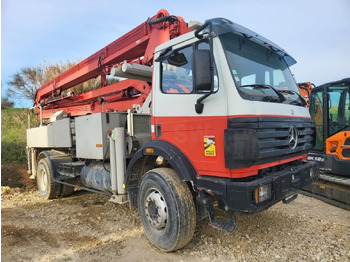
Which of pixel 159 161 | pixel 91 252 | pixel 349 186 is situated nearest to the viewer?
pixel 91 252

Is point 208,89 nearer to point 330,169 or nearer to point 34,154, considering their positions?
point 330,169

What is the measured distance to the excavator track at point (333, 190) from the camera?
480 cm

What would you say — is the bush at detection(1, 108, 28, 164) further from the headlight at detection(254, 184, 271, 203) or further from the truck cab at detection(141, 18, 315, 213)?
the headlight at detection(254, 184, 271, 203)

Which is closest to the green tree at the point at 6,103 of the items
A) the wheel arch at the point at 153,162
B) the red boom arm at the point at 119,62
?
the red boom arm at the point at 119,62

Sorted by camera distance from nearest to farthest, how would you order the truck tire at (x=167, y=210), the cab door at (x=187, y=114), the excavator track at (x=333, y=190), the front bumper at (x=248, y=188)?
the front bumper at (x=248, y=188), the cab door at (x=187, y=114), the truck tire at (x=167, y=210), the excavator track at (x=333, y=190)

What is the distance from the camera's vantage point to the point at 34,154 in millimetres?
6855

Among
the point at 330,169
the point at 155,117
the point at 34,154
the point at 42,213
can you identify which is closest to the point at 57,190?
the point at 42,213

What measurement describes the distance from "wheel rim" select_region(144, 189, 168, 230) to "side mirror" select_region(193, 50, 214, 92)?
151cm

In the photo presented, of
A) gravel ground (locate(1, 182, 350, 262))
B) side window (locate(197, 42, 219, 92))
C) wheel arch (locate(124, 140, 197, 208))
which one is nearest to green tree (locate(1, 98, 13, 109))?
gravel ground (locate(1, 182, 350, 262))

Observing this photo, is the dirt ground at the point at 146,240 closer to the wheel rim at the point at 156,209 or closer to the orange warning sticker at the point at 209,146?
the wheel rim at the point at 156,209

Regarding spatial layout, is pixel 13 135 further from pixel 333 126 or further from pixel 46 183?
pixel 333 126

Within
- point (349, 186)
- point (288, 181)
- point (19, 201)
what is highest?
point (288, 181)

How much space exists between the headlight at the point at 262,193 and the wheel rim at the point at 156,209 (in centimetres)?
112

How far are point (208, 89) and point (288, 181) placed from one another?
1451 millimetres
